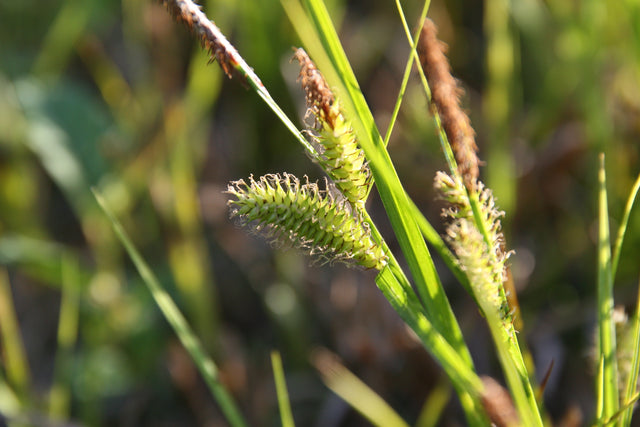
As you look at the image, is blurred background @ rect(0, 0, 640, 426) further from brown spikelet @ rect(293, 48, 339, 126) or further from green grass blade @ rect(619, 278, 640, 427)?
Result: brown spikelet @ rect(293, 48, 339, 126)

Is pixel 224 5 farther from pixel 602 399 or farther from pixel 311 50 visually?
pixel 602 399

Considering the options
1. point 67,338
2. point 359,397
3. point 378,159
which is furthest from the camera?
point 67,338

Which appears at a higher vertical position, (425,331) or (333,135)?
(333,135)

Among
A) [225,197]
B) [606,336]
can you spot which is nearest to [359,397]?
[606,336]

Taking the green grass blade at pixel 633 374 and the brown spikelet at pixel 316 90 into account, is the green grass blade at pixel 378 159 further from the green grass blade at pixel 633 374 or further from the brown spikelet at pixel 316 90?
the green grass blade at pixel 633 374

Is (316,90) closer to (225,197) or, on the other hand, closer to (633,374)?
(633,374)

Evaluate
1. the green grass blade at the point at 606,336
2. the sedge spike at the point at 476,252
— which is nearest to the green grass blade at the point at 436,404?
the green grass blade at the point at 606,336

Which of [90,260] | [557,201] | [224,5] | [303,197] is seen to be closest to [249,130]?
[224,5]
